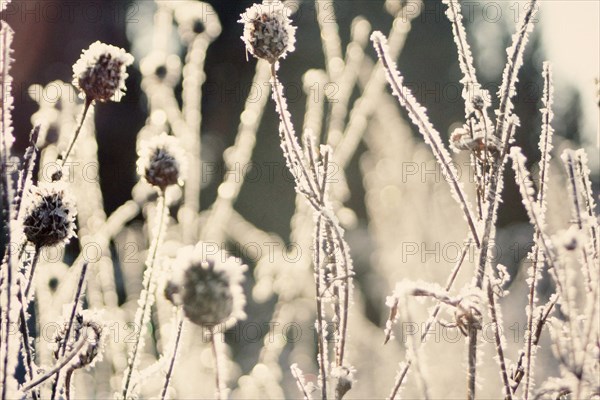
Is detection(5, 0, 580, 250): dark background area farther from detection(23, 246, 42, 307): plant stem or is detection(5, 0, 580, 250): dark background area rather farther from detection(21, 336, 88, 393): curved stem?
detection(21, 336, 88, 393): curved stem

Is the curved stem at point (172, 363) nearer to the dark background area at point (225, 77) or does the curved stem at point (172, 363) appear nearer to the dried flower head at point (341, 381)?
the dried flower head at point (341, 381)

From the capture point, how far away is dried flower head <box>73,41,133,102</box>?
946 millimetres

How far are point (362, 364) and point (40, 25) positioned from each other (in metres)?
3.08

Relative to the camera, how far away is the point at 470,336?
591 mm

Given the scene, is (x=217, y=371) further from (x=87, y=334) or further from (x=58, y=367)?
(x=87, y=334)

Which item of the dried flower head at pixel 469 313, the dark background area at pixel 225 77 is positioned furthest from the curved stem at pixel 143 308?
the dark background area at pixel 225 77

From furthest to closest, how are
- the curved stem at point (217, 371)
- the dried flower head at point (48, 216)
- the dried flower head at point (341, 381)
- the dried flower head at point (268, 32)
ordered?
the dried flower head at point (268, 32) → the dried flower head at point (48, 216) → the dried flower head at point (341, 381) → the curved stem at point (217, 371)

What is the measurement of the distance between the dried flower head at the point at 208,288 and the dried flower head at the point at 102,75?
17.5 inches

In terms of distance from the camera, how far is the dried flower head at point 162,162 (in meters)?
Answer: 0.85

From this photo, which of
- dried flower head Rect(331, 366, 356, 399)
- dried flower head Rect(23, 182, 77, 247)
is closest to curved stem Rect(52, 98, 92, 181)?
dried flower head Rect(23, 182, 77, 247)

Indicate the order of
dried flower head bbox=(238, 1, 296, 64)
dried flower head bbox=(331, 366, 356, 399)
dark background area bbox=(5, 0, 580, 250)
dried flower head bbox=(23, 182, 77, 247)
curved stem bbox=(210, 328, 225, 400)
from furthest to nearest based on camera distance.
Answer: dark background area bbox=(5, 0, 580, 250) < dried flower head bbox=(238, 1, 296, 64) < dried flower head bbox=(23, 182, 77, 247) < dried flower head bbox=(331, 366, 356, 399) < curved stem bbox=(210, 328, 225, 400)

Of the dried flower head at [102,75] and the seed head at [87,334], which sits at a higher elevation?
the dried flower head at [102,75]

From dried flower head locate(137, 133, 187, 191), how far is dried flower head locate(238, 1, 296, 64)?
0.53 ft

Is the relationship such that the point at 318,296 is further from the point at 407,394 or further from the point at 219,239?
the point at 407,394
